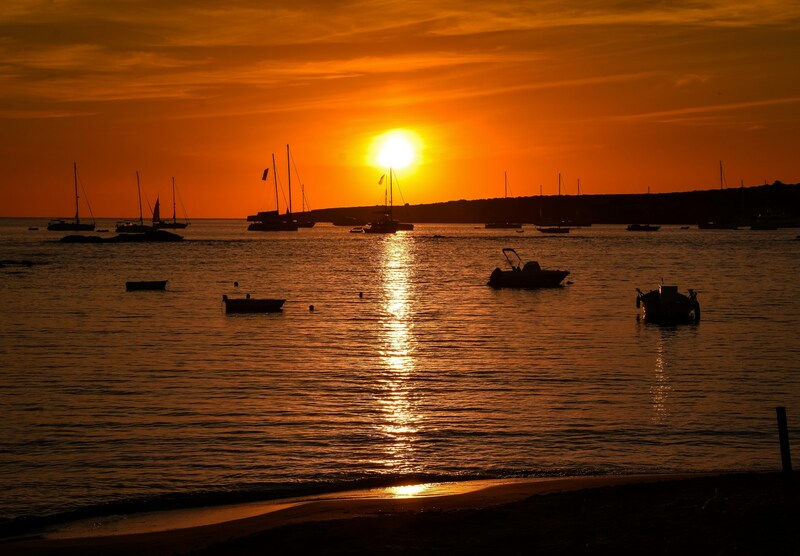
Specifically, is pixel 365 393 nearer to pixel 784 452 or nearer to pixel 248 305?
pixel 784 452

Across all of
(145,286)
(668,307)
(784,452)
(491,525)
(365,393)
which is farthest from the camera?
(145,286)

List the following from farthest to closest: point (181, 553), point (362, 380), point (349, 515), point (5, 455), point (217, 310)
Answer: point (217, 310) → point (362, 380) → point (5, 455) → point (349, 515) → point (181, 553)

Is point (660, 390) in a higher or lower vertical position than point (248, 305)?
lower

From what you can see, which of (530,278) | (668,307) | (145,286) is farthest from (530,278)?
(145,286)

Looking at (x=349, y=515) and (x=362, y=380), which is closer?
(x=349, y=515)

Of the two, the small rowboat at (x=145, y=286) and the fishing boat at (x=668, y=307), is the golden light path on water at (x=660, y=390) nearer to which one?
the fishing boat at (x=668, y=307)

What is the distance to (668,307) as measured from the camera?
5425 centimetres

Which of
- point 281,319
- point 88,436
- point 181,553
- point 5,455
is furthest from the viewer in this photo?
point 281,319

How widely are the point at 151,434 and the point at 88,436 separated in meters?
1.61

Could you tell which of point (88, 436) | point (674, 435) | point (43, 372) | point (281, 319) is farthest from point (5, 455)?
point (281, 319)

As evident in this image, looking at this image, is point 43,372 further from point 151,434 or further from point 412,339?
point 412,339

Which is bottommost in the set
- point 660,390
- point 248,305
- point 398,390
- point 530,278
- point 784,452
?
point 660,390

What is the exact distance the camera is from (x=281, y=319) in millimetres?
58750

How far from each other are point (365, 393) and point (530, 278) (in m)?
51.4
